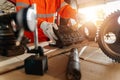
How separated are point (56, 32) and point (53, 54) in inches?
8.8

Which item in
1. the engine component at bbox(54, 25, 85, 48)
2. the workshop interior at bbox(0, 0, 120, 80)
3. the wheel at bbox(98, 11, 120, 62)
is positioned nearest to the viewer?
the workshop interior at bbox(0, 0, 120, 80)

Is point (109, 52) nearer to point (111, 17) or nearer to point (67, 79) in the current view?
point (111, 17)

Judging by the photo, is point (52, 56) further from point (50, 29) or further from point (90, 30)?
point (90, 30)

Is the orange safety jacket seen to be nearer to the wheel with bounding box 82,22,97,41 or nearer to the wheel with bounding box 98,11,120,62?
the wheel with bounding box 82,22,97,41

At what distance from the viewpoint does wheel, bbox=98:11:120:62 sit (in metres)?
0.73

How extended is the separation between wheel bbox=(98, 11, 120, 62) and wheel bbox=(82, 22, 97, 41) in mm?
449

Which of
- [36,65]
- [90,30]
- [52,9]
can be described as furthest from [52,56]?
[52,9]

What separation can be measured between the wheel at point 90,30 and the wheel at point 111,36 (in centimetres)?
45

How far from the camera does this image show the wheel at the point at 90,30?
123cm

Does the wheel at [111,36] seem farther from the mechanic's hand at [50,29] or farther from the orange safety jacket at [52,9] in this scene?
the orange safety jacket at [52,9]

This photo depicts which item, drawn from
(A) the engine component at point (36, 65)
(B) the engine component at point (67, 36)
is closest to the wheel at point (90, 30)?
(B) the engine component at point (67, 36)

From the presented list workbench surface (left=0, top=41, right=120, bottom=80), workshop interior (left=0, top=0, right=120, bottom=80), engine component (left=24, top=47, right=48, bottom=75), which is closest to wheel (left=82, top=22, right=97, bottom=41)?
workshop interior (left=0, top=0, right=120, bottom=80)

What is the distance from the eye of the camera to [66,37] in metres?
1.13

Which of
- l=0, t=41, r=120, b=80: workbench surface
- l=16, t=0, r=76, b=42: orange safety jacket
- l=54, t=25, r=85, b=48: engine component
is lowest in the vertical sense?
l=0, t=41, r=120, b=80: workbench surface
